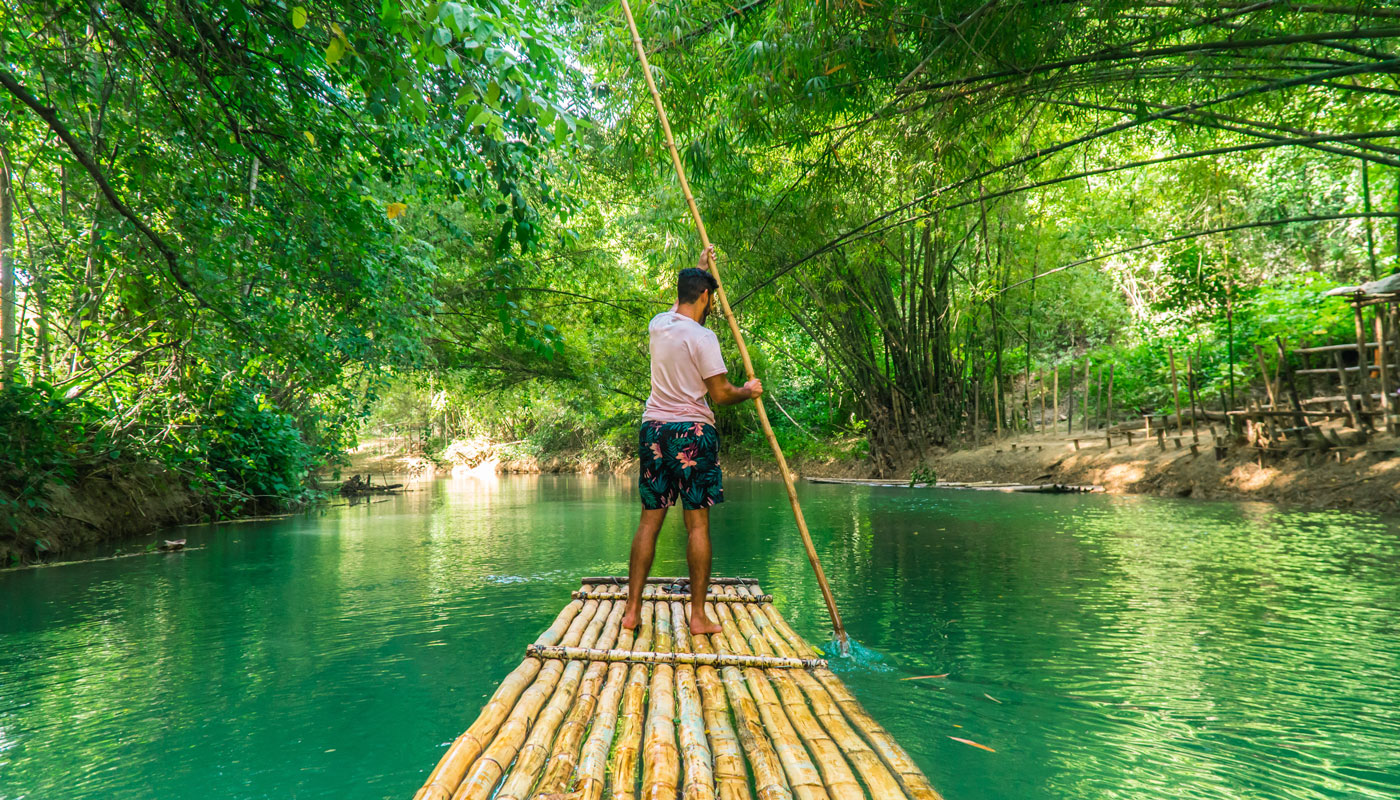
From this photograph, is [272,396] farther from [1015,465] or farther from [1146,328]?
[1146,328]

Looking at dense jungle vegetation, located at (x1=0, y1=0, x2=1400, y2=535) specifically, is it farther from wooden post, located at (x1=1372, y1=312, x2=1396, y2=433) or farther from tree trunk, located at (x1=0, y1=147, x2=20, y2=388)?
wooden post, located at (x1=1372, y1=312, x2=1396, y2=433)

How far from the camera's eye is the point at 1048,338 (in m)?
17.8

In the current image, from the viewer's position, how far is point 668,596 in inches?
141

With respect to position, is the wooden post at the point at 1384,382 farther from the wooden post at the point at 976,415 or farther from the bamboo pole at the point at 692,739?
the bamboo pole at the point at 692,739

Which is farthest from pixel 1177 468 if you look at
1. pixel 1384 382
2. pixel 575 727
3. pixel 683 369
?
pixel 575 727

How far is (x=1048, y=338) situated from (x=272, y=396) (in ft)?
50.3

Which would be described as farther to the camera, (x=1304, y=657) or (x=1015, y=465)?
(x=1015, y=465)

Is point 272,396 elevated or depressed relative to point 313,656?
elevated

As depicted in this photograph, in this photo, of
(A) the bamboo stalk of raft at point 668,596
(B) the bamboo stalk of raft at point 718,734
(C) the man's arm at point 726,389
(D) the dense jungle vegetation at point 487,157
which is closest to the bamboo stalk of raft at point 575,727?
(B) the bamboo stalk of raft at point 718,734

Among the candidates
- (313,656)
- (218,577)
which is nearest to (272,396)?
(218,577)

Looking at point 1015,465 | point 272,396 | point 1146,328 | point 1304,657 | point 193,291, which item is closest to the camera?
point 1304,657

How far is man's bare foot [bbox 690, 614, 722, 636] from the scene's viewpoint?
299 cm

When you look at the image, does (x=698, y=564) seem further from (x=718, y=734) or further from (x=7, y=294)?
(x=7, y=294)

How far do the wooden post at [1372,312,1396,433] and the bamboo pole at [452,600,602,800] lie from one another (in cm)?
840
